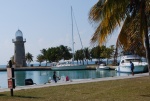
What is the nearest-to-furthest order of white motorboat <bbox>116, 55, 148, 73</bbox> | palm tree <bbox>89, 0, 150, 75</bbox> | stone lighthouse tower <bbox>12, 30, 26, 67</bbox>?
palm tree <bbox>89, 0, 150, 75</bbox>, white motorboat <bbox>116, 55, 148, 73</bbox>, stone lighthouse tower <bbox>12, 30, 26, 67</bbox>

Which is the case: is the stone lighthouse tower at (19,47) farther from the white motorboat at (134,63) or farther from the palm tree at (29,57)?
the white motorboat at (134,63)

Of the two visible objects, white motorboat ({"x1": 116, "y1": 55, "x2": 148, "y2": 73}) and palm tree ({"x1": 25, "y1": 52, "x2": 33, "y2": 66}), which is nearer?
white motorboat ({"x1": 116, "y1": 55, "x2": 148, "y2": 73})

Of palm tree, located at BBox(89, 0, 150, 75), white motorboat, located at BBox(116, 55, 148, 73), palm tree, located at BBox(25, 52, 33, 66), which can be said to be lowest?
Result: white motorboat, located at BBox(116, 55, 148, 73)

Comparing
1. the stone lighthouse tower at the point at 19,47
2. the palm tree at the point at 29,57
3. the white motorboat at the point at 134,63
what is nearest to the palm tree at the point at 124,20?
the white motorboat at the point at 134,63

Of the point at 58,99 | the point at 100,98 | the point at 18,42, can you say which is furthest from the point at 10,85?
the point at 18,42

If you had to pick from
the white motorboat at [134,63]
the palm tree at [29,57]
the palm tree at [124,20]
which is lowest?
the white motorboat at [134,63]

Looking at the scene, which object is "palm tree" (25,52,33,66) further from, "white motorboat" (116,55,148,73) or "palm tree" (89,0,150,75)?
Answer: "palm tree" (89,0,150,75)

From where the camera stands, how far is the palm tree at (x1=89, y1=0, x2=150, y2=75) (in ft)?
47.0

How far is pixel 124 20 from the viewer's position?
52.6ft

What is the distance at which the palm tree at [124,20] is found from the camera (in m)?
14.3

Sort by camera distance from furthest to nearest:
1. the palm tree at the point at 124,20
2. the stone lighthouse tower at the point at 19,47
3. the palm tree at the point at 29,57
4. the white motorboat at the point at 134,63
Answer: the palm tree at the point at 29,57 → the stone lighthouse tower at the point at 19,47 → the white motorboat at the point at 134,63 → the palm tree at the point at 124,20

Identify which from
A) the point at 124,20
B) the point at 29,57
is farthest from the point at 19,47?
the point at 124,20

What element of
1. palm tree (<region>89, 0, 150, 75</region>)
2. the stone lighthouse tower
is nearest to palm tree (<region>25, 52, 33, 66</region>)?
the stone lighthouse tower

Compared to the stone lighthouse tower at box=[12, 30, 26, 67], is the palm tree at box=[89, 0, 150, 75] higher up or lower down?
lower down
